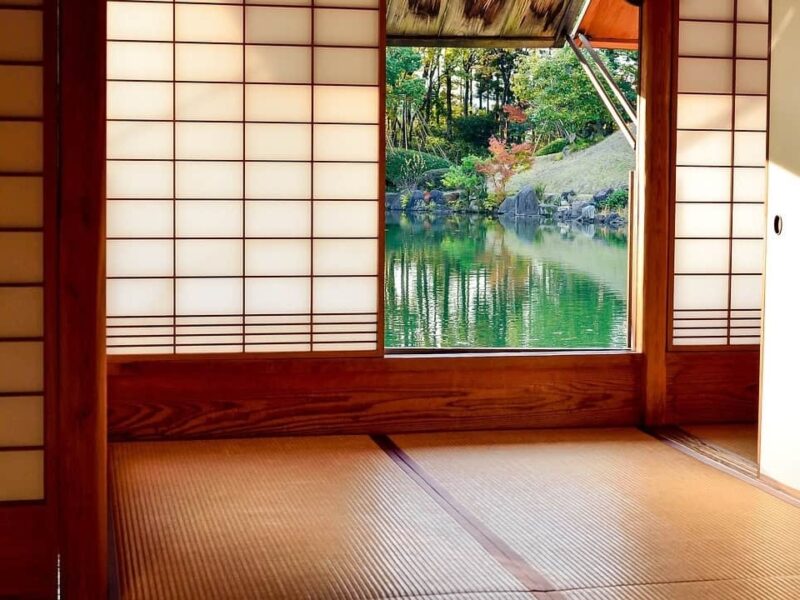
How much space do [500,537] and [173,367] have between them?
1.76 metres

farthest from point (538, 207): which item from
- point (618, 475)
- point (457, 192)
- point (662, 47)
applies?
point (618, 475)

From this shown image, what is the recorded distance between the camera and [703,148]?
4.79 meters

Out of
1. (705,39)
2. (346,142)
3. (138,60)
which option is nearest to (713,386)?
(705,39)

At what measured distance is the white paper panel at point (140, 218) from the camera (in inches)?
173

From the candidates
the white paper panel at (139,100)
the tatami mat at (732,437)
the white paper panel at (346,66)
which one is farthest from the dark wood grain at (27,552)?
the tatami mat at (732,437)

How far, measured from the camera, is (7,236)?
8.25 feet

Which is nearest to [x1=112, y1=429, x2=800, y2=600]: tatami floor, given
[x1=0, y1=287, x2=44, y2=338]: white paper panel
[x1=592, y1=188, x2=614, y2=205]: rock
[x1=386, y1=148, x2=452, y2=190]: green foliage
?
[x1=0, y1=287, x2=44, y2=338]: white paper panel

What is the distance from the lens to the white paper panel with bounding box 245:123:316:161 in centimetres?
444

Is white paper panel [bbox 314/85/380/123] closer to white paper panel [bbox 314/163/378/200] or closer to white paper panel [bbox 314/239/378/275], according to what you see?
white paper panel [bbox 314/163/378/200]

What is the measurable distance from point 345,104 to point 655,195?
53.5 inches

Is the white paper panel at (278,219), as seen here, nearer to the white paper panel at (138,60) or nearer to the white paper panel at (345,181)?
the white paper panel at (345,181)

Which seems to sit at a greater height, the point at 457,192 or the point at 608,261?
the point at 457,192

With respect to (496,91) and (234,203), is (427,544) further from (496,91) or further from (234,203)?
(496,91)

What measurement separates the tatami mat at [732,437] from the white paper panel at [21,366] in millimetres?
2614
